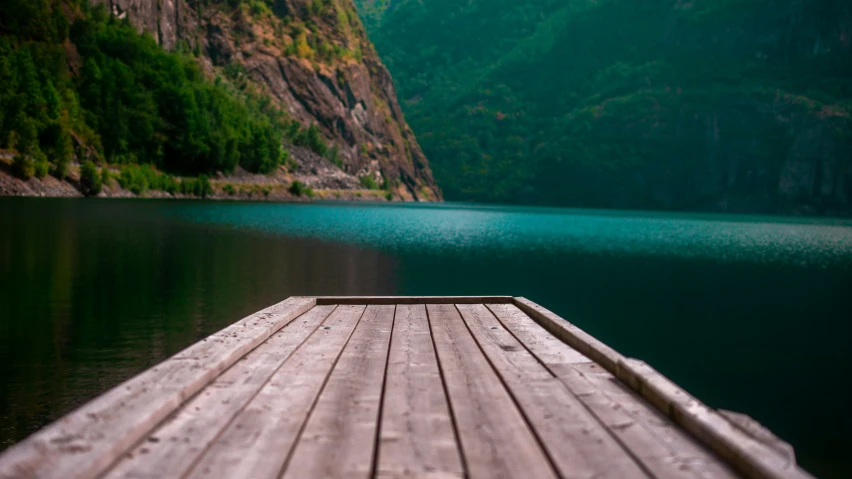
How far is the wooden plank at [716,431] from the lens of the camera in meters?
3.76

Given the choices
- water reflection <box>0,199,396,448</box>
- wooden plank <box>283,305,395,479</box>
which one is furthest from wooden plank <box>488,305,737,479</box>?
water reflection <box>0,199,396,448</box>

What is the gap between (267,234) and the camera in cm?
4459

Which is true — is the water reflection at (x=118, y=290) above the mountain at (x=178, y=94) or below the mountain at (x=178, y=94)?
below

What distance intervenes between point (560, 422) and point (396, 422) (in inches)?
45.3

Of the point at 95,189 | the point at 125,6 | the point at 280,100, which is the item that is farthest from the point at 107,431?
the point at 280,100

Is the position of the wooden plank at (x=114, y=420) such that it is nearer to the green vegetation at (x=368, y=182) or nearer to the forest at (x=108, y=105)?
the forest at (x=108, y=105)

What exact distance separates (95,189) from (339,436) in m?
97.5

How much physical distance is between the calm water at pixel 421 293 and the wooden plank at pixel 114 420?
4326 millimetres

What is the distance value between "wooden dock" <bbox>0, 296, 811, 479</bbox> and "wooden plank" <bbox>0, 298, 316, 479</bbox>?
12mm

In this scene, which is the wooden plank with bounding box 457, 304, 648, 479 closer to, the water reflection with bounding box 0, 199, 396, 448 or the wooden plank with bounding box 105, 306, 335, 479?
the wooden plank with bounding box 105, 306, 335, 479

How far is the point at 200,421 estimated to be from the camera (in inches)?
181

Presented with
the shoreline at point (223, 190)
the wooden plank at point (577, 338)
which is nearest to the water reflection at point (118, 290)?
the wooden plank at point (577, 338)

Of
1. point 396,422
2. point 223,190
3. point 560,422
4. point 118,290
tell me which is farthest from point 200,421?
point 223,190

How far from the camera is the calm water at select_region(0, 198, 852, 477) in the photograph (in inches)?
472
